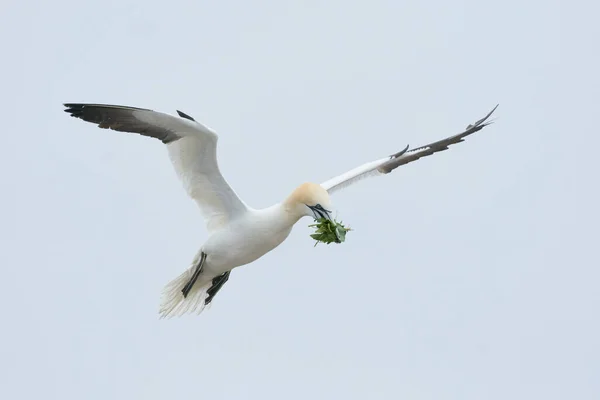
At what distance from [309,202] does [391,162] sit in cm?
271

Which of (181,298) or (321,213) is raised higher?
(321,213)

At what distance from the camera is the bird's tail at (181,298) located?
46.1 feet

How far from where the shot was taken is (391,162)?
1505cm

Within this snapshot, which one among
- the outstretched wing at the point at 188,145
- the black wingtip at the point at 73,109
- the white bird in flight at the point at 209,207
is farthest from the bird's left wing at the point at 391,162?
the black wingtip at the point at 73,109

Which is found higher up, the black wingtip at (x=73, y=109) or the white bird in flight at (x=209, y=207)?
the black wingtip at (x=73, y=109)

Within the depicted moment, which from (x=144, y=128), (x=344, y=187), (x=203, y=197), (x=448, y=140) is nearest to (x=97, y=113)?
(x=144, y=128)

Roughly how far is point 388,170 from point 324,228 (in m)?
3.04

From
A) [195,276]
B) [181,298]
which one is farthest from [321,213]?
[181,298]

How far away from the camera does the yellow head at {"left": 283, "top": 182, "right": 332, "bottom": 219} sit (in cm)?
1243

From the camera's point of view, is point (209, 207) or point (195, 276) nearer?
point (209, 207)

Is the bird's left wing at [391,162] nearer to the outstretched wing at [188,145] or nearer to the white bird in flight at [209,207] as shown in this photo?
the white bird in flight at [209,207]

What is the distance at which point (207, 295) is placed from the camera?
14352 millimetres

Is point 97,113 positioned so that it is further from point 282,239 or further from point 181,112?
point 282,239

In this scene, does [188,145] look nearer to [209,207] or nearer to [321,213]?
[209,207]
